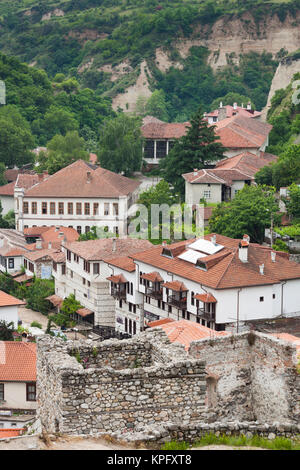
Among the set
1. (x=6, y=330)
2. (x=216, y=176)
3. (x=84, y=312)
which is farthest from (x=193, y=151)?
(x=6, y=330)

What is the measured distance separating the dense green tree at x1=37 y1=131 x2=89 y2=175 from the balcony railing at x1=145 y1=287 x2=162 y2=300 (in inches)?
1656

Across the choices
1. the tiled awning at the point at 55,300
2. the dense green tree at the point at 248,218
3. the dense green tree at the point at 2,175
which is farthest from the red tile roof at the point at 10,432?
the dense green tree at the point at 2,175

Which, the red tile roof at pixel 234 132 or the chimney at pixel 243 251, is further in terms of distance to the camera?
the red tile roof at pixel 234 132

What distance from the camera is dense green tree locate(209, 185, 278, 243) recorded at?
63969mm

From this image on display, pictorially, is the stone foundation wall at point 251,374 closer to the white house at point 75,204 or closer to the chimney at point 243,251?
the chimney at point 243,251

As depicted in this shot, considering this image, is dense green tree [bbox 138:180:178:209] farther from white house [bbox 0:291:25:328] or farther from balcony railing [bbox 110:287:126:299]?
white house [bbox 0:291:25:328]

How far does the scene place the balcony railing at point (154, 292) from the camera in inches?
2191

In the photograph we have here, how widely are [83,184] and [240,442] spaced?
7560 cm

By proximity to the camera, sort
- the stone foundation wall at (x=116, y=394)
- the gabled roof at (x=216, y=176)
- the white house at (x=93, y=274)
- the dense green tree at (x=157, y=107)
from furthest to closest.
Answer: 1. the dense green tree at (x=157, y=107)
2. the gabled roof at (x=216, y=176)
3. the white house at (x=93, y=274)
4. the stone foundation wall at (x=116, y=394)

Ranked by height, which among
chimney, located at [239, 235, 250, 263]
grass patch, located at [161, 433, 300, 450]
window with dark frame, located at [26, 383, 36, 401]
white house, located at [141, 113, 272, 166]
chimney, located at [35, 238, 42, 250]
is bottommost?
window with dark frame, located at [26, 383, 36, 401]

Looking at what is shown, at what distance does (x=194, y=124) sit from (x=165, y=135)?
2319 cm

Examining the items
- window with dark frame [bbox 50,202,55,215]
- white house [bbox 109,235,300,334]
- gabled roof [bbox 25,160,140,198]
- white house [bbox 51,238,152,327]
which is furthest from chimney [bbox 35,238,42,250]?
white house [bbox 109,235,300,334]

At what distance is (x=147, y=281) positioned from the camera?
187 feet

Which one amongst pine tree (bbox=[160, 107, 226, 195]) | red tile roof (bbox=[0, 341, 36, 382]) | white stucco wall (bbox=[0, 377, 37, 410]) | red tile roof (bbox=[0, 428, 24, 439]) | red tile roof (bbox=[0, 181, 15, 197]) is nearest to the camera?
red tile roof (bbox=[0, 428, 24, 439])
